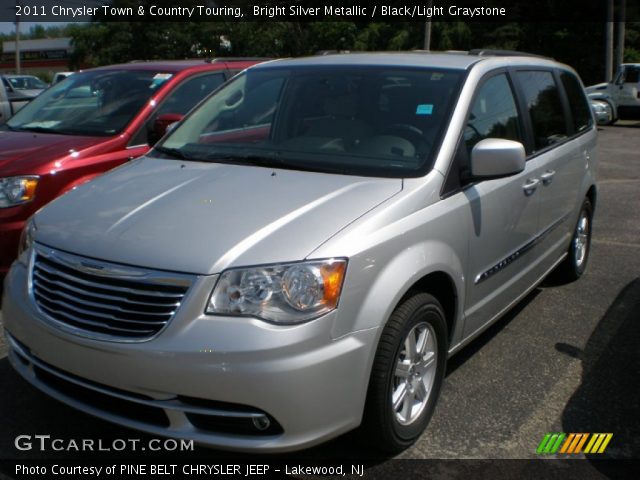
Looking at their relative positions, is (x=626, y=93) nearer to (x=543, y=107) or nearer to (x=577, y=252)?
(x=577, y=252)

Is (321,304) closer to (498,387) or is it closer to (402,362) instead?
(402,362)

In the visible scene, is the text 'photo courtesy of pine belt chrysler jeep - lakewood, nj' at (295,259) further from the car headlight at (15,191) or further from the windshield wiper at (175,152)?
the car headlight at (15,191)

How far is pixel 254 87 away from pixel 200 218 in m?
1.68

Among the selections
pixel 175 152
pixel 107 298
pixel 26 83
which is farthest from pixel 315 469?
pixel 26 83

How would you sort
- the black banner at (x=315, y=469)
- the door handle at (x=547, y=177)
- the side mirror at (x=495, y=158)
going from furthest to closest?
the door handle at (x=547, y=177) → the side mirror at (x=495, y=158) → the black banner at (x=315, y=469)

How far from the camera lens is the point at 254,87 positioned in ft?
14.5

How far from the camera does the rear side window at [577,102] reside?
5.32m

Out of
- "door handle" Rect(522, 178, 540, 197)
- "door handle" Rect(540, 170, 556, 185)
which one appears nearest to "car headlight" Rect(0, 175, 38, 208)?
"door handle" Rect(522, 178, 540, 197)

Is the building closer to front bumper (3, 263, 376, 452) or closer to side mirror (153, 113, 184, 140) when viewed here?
side mirror (153, 113, 184, 140)

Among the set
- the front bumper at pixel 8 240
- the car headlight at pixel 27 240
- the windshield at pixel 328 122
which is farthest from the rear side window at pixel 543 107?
the front bumper at pixel 8 240

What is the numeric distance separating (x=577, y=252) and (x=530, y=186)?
1.75 metres

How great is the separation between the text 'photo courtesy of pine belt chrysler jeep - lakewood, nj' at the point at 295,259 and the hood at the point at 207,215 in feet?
0.04

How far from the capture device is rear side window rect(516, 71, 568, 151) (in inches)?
176

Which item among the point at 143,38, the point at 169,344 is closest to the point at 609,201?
the point at 169,344
